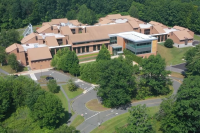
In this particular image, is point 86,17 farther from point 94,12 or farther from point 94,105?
point 94,105

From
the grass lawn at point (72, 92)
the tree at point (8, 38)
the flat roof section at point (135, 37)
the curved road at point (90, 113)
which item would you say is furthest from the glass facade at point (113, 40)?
the tree at point (8, 38)

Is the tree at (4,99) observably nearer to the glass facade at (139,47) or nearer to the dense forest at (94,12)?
the glass facade at (139,47)

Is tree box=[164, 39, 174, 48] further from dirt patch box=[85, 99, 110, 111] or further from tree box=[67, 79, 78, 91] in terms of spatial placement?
dirt patch box=[85, 99, 110, 111]

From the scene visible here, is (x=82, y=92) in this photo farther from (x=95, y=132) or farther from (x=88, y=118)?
(x=95, y=132)

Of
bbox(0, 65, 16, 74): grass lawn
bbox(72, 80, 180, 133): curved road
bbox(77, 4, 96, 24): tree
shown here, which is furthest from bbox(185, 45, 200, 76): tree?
bbox(77, 4, 96, 24): tree

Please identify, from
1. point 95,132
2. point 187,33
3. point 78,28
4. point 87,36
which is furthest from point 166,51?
point 95,132

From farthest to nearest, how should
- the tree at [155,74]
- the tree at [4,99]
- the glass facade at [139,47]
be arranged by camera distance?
the glass facade at [139,47] < the tree at [155,74] < the tree at [4,99]
